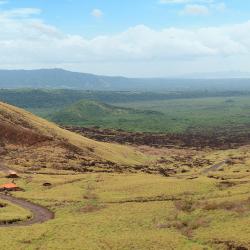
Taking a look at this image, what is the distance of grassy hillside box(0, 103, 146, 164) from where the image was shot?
368ft

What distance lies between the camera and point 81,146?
12094cm

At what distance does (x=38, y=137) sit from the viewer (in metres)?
114

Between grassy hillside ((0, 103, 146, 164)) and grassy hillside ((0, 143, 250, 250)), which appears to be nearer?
grassy hillside ((0, 143, 250, 250))

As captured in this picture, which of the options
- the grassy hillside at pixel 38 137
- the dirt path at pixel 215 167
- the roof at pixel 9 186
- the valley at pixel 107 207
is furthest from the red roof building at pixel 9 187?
the dirt path at pixel 215 167

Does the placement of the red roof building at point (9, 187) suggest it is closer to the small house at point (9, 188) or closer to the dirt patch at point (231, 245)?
the small house at point (9, 188)

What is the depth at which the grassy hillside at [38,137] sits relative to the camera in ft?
368

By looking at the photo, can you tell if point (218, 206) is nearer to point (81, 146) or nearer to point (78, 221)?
point (78, 221)

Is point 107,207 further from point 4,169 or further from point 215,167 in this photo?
point 215,167

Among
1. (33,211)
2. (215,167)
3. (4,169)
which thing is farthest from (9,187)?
(215,167)

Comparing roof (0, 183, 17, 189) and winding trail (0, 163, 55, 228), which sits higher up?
roof (0, 183, 17, 189)

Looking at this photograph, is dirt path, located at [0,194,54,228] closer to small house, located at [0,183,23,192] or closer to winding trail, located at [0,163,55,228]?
winding trail, located at [0,163,55,228]

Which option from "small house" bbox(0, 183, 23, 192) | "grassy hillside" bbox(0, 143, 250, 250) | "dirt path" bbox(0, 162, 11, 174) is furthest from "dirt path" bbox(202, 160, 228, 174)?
"small house" bbox(0, 183, 23, 192)

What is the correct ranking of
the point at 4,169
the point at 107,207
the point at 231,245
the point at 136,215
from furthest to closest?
the point at 4,169, the point at 107,207, the point at 136,215, the point at 231,245

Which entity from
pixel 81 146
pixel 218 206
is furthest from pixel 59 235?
pixel 81 146
